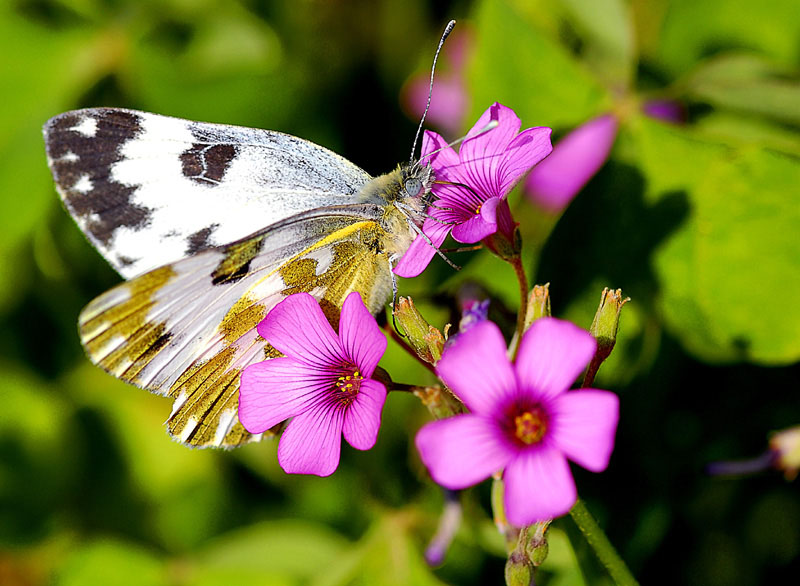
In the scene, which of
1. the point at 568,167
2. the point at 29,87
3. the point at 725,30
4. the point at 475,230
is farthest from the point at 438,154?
the point at 29,87

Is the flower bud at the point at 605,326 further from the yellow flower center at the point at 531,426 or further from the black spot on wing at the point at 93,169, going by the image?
the black spot on wing at the point at 93,169

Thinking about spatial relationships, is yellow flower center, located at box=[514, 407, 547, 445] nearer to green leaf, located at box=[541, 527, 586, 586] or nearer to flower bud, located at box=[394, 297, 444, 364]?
flower bud, located at box=[394, 297, 444, 364]

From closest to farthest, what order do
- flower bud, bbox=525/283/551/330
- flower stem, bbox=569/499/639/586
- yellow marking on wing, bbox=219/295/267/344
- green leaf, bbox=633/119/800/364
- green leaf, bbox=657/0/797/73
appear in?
flower stem, bbox=569/499/639/586
flower bud, bbox=525/283/551/330
yellow marking on wing, bbox=219/295/267/344
green leaf, bbox=633/119/800/364
green leaf, bbox=657/0/797/73

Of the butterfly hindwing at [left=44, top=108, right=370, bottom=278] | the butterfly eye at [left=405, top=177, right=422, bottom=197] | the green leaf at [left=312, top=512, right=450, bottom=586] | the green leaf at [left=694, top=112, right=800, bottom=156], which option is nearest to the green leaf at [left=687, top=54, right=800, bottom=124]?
the green leaf at [left=694, top=112, right=800, bottom=156]

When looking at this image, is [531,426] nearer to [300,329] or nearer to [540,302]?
[540,302]

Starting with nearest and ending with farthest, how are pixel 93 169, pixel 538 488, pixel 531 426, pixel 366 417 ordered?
1. pixel 538 488
2. pixel 531 426
3. pixel 366 417
4. pixel 93 169

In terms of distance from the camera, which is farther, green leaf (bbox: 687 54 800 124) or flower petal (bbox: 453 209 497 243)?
green leaf (bbox: 687 54 800 124)
